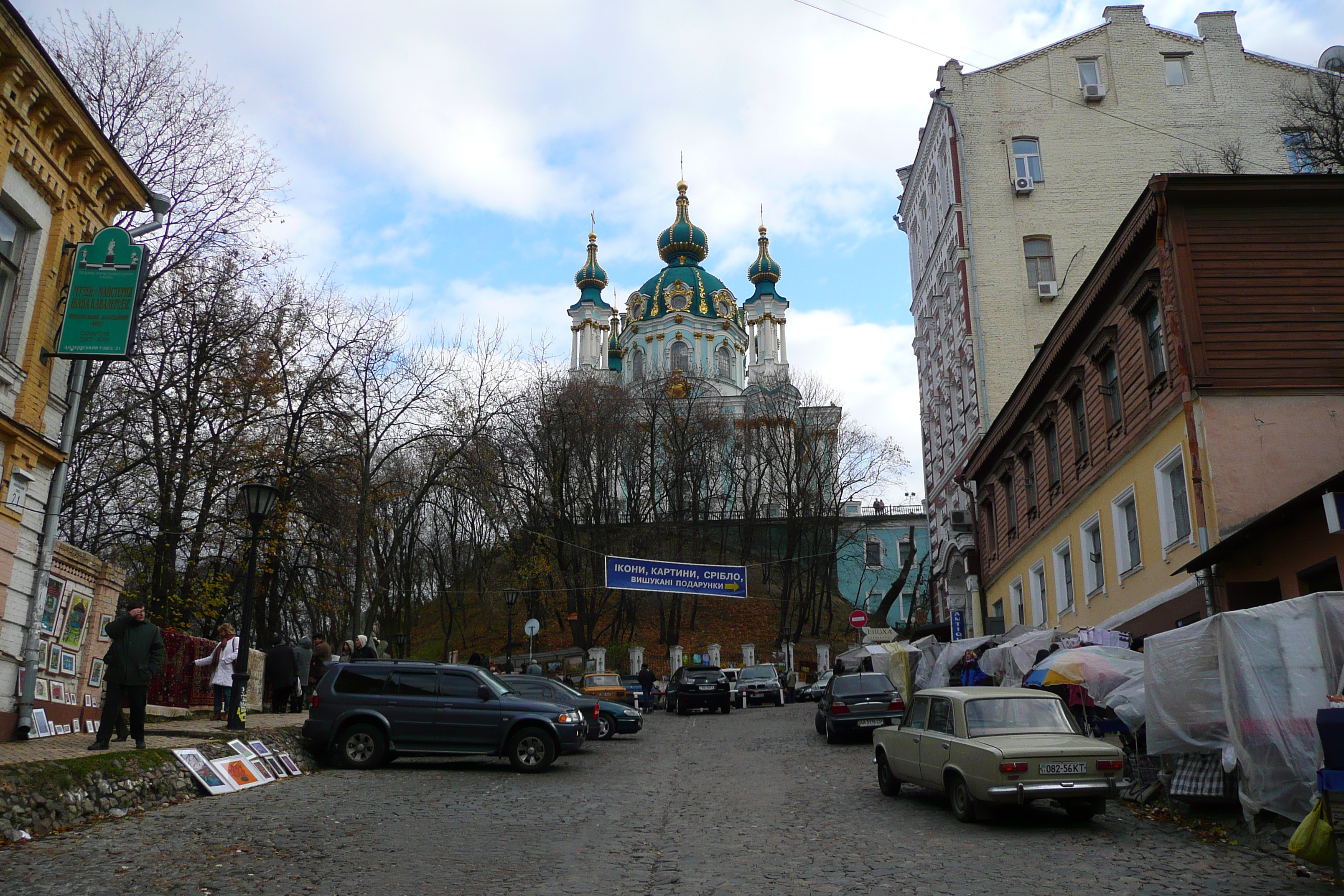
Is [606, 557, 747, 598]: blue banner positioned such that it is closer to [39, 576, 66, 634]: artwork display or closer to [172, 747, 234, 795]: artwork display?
[39, 576, 66, 634]: artwork display

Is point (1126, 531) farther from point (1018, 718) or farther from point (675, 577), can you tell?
point (675, 577)

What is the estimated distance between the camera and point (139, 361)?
73.4 ft

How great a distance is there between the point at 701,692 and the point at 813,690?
6.40 meters

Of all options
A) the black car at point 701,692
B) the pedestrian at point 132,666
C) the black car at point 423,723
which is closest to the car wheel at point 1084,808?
the black car at point 423,723

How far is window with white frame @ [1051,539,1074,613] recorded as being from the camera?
24125mm

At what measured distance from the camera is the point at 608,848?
31.0 feet

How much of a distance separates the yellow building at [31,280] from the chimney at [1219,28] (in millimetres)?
34540

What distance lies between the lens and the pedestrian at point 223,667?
18.1 metres

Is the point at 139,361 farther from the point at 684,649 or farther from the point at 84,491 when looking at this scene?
the point at 684,649

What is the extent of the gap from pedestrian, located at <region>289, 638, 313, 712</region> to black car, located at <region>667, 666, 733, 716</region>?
12.3 metres

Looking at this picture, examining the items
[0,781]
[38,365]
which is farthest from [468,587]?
[0,781]

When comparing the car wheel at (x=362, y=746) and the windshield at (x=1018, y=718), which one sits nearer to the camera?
the windshield at (x=1018, y=718)

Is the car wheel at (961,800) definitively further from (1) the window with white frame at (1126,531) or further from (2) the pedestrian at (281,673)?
(2) the pedestrian at (281,673)

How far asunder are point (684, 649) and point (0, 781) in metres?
44.2
